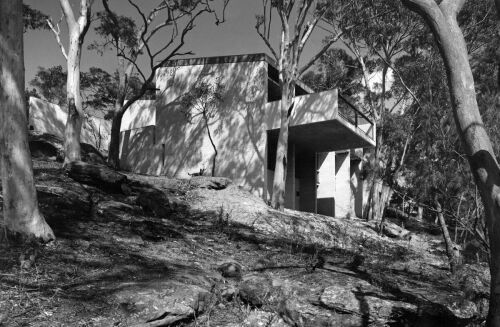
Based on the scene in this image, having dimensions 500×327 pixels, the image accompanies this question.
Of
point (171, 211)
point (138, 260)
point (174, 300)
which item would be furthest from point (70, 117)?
point (174, 300)

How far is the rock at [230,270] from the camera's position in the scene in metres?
7.84

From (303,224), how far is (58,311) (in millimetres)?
10135

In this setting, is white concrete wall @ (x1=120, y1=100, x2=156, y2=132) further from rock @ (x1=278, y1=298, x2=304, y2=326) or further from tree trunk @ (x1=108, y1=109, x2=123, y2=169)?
rock @ (x1=278, y1=298, x2=304, y2=326)

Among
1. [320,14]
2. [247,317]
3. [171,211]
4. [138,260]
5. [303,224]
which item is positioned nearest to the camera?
[247,317]

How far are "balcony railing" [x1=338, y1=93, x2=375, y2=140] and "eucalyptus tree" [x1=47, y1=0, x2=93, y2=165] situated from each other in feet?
30.0

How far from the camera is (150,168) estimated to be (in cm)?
2288

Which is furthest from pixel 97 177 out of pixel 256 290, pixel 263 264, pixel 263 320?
pixel 263 320

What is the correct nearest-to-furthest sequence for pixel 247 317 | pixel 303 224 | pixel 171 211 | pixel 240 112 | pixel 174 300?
1. pixel 174 300
2. pixel 247 317
3. pixel 171 211
4. pixel 303 224
5. pixel 240 112

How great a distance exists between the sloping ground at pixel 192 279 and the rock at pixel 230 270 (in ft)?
0.06

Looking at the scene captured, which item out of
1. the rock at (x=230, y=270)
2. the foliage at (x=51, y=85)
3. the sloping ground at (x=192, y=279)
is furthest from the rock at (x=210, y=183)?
the foliage at (x=51, y=85)

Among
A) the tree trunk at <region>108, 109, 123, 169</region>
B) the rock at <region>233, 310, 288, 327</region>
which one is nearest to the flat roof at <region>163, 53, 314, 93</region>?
the tree trunk at <region>108, 109, 123, 169</region>

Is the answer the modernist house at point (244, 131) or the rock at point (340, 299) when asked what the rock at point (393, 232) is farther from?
the rock at point (340, 299)

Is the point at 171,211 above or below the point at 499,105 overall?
below

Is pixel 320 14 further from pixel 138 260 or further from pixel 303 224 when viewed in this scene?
pixel 138 260
